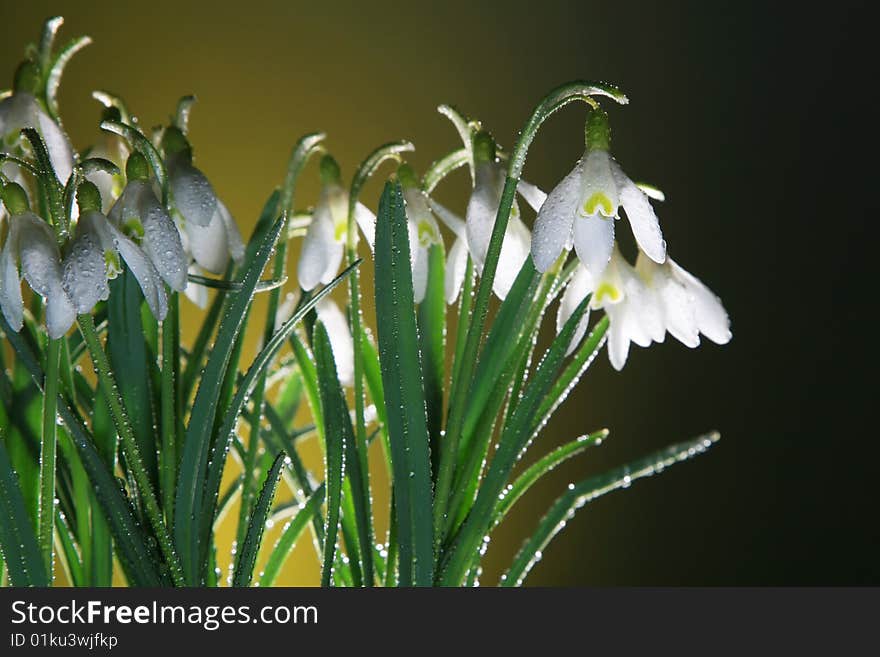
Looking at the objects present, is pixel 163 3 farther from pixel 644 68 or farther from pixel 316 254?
pixel 316 254

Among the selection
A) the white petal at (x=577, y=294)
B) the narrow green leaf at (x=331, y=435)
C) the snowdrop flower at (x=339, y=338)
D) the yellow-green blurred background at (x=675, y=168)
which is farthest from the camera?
the yellow-green blurred background at (x=675, y=168)

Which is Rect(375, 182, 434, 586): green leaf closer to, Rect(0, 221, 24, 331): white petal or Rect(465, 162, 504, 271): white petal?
Rect(465, 162, 504, 271): white petal

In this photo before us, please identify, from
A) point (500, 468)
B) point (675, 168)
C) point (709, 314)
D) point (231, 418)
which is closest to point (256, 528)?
point (231, 418)

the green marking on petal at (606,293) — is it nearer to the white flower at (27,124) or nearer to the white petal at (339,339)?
the white petal at (339,339)

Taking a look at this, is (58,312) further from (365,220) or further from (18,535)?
(365,220)

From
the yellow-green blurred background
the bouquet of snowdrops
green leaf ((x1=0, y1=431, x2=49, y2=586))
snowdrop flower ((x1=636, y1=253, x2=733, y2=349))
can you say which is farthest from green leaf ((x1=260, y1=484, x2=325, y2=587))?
the yellow-green blurred background

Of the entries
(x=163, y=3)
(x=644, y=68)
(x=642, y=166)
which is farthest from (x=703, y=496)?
(x=163, y=3)

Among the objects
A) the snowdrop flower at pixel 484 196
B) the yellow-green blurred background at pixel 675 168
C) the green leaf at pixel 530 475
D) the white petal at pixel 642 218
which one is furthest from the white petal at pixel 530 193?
the yellow-green blurred background at pixel 675 168
